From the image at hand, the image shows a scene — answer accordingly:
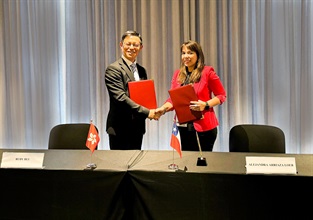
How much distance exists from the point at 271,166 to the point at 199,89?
3.65ft

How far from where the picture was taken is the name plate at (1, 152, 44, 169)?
1766 mm

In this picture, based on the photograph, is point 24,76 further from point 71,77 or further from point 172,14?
point 172,14

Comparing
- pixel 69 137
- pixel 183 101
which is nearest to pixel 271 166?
pixel 183 101

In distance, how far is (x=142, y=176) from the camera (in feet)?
5.55

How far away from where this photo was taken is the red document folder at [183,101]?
7.34 ft

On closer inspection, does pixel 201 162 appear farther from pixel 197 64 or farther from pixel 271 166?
pixel 197 64

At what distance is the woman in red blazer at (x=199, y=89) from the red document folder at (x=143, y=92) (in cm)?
10

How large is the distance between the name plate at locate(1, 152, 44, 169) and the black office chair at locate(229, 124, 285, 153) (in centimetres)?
141

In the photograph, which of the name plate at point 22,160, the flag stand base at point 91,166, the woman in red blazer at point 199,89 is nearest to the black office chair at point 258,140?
the woman in red blazer at point 199,89

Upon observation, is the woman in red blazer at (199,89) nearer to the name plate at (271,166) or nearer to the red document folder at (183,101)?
the red document folder at (183,101)

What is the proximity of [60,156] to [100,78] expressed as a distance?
1.79 metres

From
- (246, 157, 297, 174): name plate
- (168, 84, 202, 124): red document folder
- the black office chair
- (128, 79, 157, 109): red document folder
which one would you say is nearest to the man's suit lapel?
(128, 79, 157, 109): red document folder

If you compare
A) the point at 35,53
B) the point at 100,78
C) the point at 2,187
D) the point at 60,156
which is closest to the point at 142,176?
the point at 60,156

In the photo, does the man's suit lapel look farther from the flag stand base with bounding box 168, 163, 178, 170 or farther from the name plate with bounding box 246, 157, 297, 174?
the name plate with bounding box 246, 157, 297, 174
